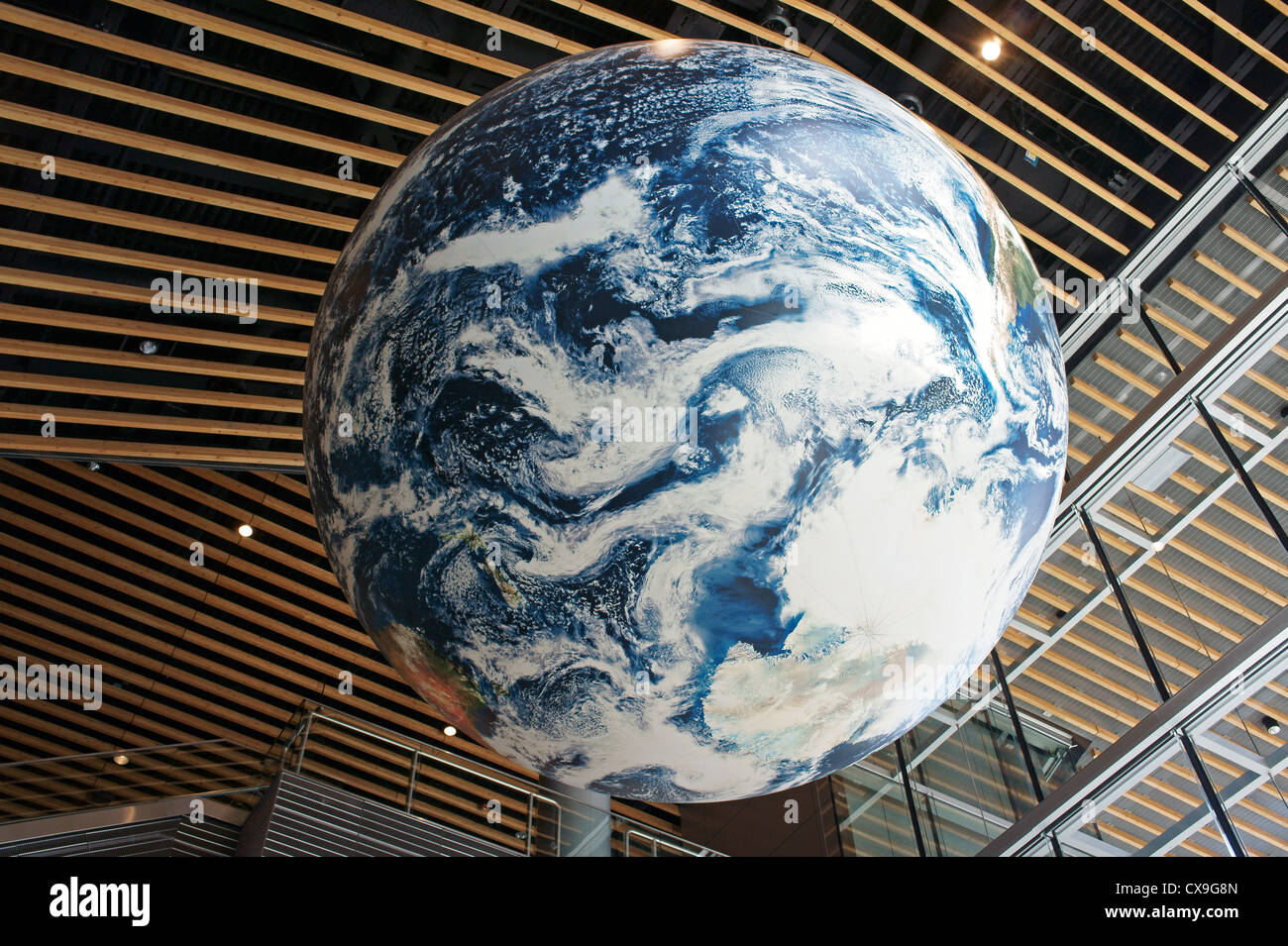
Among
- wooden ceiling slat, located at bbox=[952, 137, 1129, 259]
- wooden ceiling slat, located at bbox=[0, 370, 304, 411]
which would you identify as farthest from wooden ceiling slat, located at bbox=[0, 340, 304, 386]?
wooden ceiling slat, located at bbox=[952, 137, 1129, 259]

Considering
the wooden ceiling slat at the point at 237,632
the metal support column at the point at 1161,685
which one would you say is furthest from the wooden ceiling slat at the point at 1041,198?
the wooden ceiling slat at the point at 237,632

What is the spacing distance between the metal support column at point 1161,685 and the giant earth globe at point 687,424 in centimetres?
457

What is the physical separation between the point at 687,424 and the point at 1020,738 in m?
6.06

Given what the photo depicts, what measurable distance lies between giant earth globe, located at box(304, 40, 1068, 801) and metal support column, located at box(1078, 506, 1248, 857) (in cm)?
457

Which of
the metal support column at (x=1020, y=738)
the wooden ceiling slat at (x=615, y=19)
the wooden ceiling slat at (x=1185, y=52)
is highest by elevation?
the wooden ceiling slat at (x=1185, y=52)

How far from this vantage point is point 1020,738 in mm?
6730

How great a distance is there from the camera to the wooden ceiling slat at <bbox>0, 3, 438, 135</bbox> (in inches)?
160

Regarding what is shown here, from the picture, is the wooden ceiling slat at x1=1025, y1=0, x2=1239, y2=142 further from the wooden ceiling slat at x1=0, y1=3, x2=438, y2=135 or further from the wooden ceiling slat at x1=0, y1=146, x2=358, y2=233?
the wooden ceiling slat at x1=0, y1=146, x2=358, y2=233

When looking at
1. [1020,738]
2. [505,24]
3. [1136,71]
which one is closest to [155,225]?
[505,24]

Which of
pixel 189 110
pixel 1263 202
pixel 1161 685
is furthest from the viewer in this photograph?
pixel 1263 202

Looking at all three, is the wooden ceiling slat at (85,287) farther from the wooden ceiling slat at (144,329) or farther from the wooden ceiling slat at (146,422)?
the wooden ceiling slat at (146,422)

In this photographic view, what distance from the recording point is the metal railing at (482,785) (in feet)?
22.0

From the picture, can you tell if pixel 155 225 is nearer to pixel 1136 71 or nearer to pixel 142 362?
pixel 142 362
